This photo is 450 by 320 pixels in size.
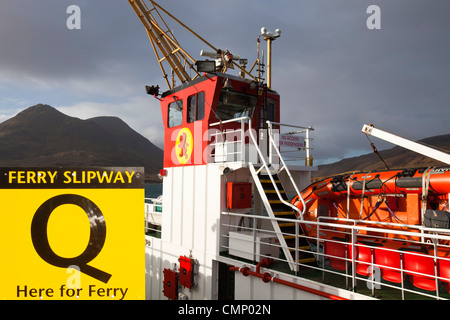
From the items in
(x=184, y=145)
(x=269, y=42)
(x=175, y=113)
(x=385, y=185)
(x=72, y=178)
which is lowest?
(x=385, y=185)

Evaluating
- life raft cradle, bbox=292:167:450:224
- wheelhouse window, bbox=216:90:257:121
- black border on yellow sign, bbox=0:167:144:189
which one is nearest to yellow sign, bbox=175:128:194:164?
wheelhouse window, bbox=216:90:257:121

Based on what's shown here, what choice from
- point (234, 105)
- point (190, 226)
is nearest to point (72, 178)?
point (190, 226)

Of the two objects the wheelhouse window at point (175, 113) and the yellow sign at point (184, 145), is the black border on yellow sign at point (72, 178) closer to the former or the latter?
the yellow sign at point (184, 145)

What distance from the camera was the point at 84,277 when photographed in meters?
2.61

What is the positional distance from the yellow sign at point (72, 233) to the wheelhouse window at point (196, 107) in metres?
6.95

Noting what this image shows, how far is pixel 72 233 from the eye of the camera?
273cm

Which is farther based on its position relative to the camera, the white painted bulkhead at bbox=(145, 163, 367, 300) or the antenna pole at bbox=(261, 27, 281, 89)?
the antenna pole at bbox=(261, 27, 281, 89)

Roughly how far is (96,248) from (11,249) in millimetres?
697

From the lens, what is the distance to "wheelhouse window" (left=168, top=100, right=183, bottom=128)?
10.4 metres

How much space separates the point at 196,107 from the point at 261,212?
3.55m

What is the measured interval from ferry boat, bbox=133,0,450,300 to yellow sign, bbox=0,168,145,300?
4.23 meters

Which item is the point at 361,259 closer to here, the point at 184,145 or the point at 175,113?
the point at 184,145

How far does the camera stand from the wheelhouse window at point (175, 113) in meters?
10.4

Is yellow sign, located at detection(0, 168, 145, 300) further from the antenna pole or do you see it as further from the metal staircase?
the antenna pole
